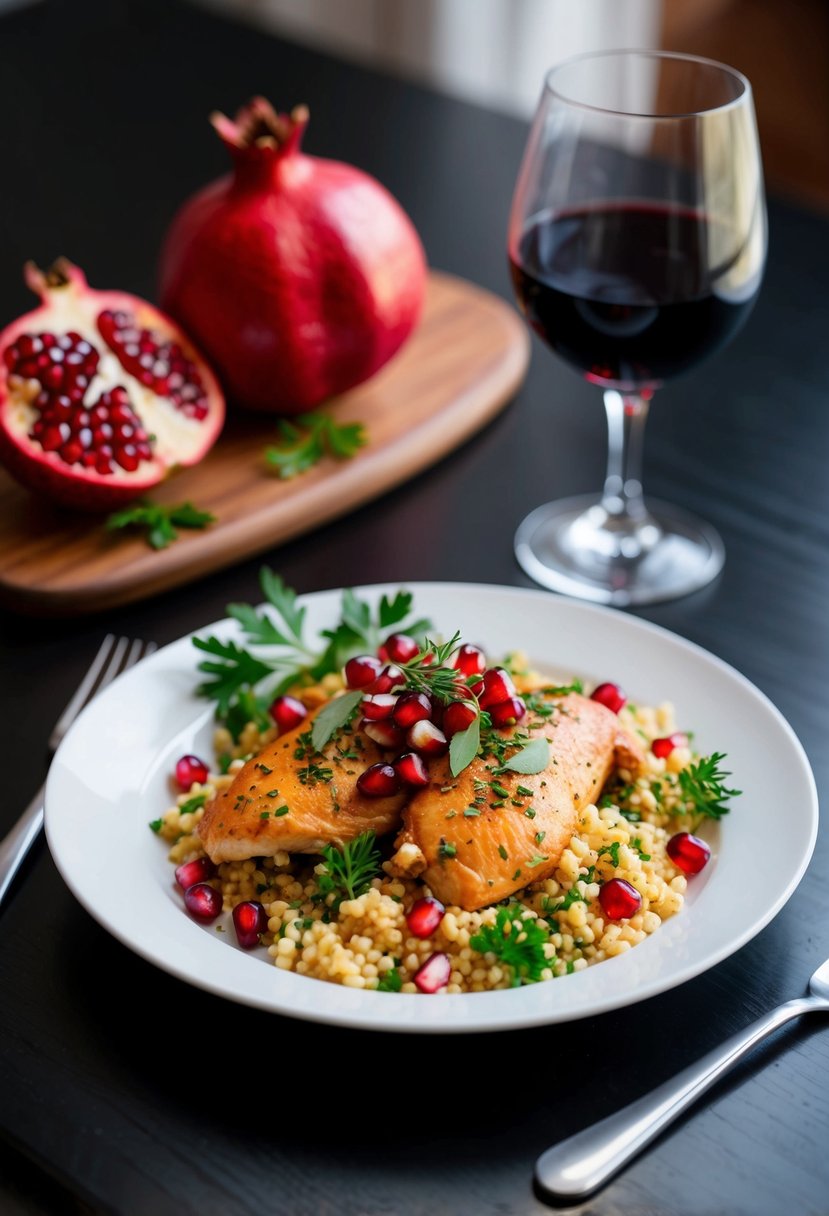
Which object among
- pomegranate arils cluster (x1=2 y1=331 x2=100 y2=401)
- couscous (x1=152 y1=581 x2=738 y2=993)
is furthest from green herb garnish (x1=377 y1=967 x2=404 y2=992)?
pomegranate arils cluster (x1=2 y1=331 x2=100 y2=401)

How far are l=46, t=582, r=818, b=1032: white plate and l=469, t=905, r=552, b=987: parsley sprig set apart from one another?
0.03m

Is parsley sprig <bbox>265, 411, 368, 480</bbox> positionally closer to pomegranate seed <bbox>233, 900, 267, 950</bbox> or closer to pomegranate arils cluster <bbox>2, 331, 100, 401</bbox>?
pomegranate arils cluster <bbox>2, 331, 100, 401</bbox>

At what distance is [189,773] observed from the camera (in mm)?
1455

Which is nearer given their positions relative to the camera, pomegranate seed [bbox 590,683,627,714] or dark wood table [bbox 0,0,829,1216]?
dark wood table [bbox 0,0,829,1216]

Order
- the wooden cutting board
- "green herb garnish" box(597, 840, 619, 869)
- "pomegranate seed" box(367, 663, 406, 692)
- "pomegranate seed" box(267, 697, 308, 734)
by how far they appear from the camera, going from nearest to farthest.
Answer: "green herb garnish" box(597, 840, 619, 869), "pomegranate seed" box(367, 663, 406, 692), "pomegranate seed" box(267, 697, 308, 734), the wooden cutting board

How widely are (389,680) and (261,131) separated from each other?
3.44 feet

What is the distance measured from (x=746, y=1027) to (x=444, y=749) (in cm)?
37

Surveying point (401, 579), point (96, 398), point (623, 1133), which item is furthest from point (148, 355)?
point (623, 1133)

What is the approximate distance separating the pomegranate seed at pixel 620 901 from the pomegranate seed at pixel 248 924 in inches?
12.1

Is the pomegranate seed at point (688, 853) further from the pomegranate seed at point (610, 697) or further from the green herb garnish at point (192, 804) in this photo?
the green herb garnish at point (192, 804)

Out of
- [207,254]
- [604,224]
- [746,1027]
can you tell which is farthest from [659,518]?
[746,1027]

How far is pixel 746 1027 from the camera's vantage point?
47.4 inches

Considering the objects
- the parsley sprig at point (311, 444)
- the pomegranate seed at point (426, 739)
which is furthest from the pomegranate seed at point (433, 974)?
the parsley sprig at point (311, 444)

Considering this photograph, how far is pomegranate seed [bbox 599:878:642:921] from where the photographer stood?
1.24 m
